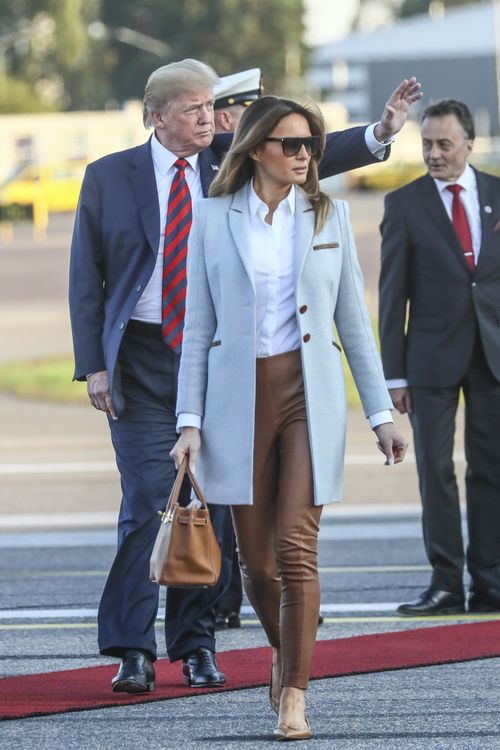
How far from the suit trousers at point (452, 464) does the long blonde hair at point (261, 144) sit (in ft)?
7.01

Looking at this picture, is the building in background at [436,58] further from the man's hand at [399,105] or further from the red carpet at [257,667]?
the man's hand at [399,105]

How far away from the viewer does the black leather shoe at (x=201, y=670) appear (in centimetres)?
577

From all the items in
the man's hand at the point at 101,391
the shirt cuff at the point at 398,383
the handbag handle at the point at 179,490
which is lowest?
the handbag handle at the point at 179,490

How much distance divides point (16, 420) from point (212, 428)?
11201 mm

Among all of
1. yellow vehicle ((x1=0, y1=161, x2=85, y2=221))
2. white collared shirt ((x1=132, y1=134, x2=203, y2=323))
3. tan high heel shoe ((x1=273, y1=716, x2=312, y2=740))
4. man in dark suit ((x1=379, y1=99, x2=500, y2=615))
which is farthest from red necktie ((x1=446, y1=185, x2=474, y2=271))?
yellow vehicle ((x1=0, y1=161, x2=85, y2=221))

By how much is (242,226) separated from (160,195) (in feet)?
2.60

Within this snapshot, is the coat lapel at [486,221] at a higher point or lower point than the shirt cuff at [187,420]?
higher

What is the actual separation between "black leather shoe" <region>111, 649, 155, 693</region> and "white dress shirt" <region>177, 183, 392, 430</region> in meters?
0.94

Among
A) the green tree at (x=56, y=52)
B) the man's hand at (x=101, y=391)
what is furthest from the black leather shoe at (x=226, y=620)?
the green tree at (x=56, y=52)

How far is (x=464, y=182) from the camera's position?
7.34 metres

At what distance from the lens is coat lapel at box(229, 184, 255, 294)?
514 centimetres

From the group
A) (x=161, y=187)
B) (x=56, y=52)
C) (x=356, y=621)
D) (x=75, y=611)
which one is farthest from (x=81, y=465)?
(x=56, y=52)

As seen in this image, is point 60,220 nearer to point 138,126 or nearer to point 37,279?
point 138,126

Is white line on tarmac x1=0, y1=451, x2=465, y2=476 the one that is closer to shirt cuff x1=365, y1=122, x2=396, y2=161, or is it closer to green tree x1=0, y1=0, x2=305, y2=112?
shirt cuff x1=365, y1=122, x2=396, y2=161
